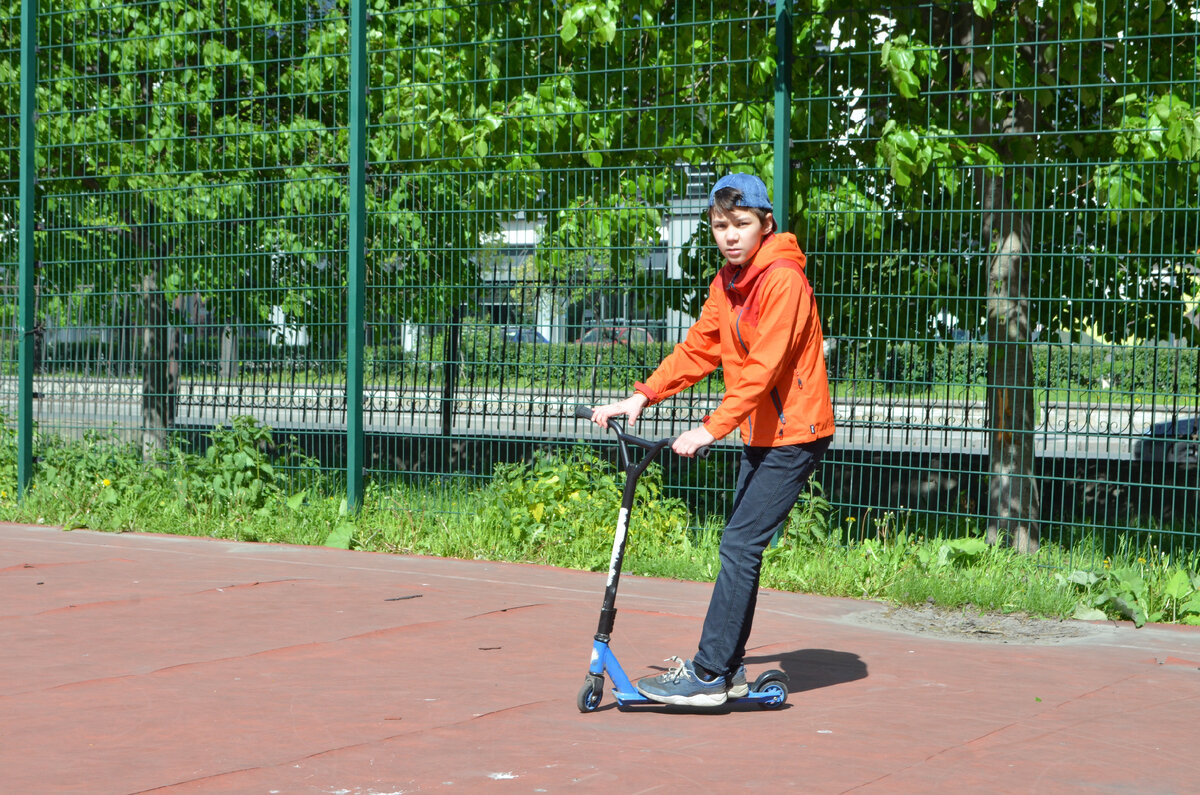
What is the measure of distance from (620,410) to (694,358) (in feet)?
1.53

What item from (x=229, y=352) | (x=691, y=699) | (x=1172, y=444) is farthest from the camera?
(x=229, y=352)

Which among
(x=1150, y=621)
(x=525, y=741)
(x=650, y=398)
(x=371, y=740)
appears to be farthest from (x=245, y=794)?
(x=1150, y=621)

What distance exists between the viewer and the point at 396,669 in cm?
500

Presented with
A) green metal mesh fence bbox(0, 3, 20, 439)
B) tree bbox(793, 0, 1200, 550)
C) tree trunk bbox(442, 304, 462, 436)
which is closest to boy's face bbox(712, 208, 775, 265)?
tree bbox(793, 0, 1200, 550)

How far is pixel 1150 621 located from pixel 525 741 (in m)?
3.62

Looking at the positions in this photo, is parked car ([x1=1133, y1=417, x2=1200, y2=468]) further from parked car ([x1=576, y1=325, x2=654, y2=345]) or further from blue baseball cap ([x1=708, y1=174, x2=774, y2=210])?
blue baseball cap ([x1=708, y1=174, x2=774, y2=210])

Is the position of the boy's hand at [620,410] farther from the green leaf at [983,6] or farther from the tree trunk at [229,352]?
the tree trunk at [229,352]

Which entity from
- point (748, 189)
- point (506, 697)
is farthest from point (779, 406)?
point (506, 697)

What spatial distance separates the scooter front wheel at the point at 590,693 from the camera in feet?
14.3

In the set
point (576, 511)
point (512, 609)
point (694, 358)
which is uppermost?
point (694, 358)

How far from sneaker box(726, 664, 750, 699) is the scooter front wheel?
17.5 inches

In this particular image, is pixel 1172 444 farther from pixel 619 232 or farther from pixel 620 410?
pixel 620 410

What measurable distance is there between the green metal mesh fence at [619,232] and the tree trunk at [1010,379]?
3 centimetres

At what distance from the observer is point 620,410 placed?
179 inches
